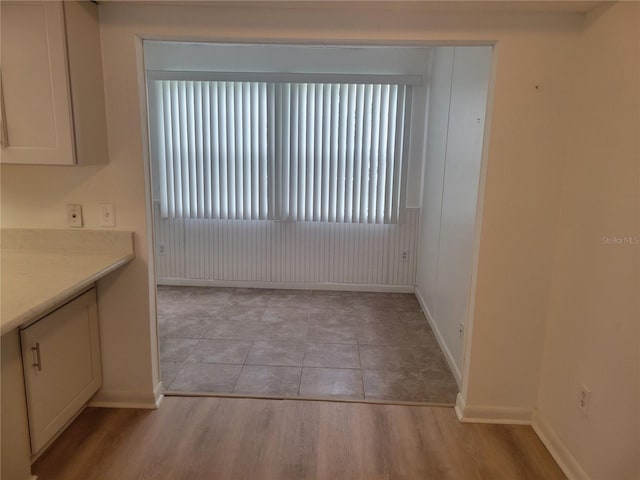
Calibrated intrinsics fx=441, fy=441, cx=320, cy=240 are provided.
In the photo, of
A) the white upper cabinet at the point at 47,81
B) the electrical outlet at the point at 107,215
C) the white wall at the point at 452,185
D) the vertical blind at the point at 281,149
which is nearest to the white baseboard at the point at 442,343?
the white wall at the point at 452,185

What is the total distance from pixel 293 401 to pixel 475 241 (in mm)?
1399

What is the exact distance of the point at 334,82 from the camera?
4.18 metres

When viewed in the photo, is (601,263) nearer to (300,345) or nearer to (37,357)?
(300,345)

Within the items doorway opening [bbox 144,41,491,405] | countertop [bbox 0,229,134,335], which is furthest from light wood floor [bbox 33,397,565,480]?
doorway opening [bbox 144,41,491,405]

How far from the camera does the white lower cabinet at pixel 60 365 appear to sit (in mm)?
1893

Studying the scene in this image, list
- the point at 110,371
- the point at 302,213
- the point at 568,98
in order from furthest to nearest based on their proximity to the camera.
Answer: the point at 302,213 < the point at 110,371 < the point at 568,98

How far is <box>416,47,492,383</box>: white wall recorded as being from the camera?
109 inches

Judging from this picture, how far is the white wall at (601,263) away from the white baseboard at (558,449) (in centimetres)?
2

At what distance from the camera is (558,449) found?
7.20 ft

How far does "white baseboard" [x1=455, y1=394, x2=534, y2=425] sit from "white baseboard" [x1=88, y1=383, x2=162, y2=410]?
5.82ft

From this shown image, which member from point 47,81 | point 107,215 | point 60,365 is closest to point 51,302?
point 60,365

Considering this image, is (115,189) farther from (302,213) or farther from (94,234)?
(302,213)

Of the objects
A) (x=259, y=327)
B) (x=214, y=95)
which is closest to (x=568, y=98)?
(x=259, y=327)

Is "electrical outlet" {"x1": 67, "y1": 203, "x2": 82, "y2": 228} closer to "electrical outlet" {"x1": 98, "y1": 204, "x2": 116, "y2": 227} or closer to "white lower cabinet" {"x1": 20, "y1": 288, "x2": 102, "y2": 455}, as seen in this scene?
"electrical outlet" {"x1": 98, "y1": 204, "x2": 116, "y2": 227}
